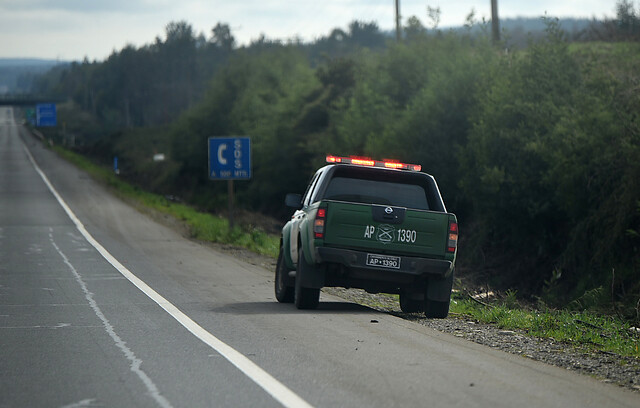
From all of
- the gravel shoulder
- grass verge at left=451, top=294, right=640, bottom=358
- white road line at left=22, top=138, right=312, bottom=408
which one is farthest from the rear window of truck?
white road line at left=22, top=138, right=312, bottom=408

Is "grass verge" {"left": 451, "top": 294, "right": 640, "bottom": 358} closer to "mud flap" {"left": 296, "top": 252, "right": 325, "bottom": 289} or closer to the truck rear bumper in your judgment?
the truck rear bumper

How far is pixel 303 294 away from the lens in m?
12.7

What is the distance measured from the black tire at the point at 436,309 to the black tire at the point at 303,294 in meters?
1.46

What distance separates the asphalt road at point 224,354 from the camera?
6910mm

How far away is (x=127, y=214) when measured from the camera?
123ft

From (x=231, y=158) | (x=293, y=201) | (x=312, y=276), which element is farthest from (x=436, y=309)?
(x=231, y=158)

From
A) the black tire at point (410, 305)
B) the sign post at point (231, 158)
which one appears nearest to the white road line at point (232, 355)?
the black tire at point (410, 305)

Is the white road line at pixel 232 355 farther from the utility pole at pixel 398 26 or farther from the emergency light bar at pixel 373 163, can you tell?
the utility pole at pixel 398 26

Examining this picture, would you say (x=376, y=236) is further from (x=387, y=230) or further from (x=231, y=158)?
(x=231, y=158)

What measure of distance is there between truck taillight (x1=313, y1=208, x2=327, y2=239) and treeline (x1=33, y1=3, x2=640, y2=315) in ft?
22.8

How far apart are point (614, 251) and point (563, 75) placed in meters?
10.3

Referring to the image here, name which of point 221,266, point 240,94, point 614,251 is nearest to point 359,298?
point 221,266

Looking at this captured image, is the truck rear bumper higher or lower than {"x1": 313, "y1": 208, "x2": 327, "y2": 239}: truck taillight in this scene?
lower

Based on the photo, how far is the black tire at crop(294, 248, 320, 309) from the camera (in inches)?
494
